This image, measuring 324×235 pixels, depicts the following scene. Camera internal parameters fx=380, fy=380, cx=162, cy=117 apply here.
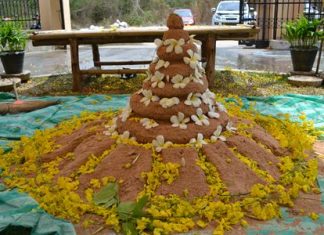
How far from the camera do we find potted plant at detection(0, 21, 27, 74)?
6.51 m

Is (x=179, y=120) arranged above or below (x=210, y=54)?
below

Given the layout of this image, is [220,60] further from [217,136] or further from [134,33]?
[217,136]

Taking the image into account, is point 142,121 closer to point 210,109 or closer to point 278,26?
point 210,109

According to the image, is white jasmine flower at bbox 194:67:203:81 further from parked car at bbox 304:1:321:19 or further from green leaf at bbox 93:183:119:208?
parked car at bbox 304:1:321:19

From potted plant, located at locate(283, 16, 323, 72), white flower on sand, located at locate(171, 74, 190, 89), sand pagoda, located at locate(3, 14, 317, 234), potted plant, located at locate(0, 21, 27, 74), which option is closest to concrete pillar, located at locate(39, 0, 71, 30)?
potted plant, located at locate(0, 21, 27, 74)

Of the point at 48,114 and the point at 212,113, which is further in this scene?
the point at 48,114

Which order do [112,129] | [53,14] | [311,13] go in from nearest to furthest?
[112,129]
[311,13]
[53,14]

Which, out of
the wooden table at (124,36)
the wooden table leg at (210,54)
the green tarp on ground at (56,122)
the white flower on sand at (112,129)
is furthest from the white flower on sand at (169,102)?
the wooden table leg at (210,54)

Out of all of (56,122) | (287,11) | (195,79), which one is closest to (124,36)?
(56,122)

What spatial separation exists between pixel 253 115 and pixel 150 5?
29.4m

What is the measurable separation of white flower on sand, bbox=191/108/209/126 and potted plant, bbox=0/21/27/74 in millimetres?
4742

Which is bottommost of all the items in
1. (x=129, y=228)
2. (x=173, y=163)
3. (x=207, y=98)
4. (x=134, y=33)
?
(x=129, y=228)

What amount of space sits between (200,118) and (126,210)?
93cm

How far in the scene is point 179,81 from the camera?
2820 mm
